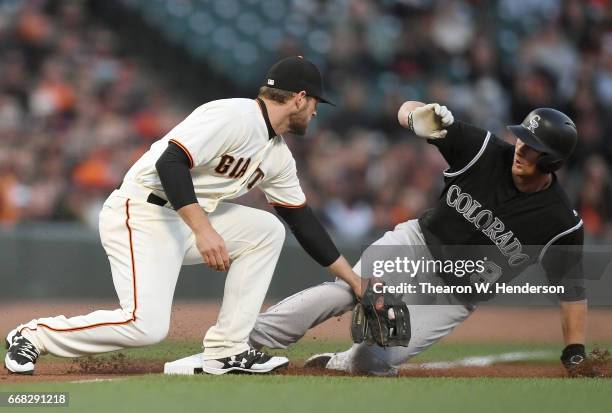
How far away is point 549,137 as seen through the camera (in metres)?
5.39

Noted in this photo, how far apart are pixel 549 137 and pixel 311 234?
132 cm

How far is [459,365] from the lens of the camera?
6238 mm

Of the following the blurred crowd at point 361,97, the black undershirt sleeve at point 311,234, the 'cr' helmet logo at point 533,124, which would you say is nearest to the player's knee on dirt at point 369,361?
the black undershirt sleeve at point 311,234

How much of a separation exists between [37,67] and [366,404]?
7555mm

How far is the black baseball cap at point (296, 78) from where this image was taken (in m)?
5.15

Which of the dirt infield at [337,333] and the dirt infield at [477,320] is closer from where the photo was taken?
the dirt infield at [337,333]

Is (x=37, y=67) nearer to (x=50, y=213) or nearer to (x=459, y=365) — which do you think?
(x=50, y=213)

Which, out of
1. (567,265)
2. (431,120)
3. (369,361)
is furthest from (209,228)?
(567,265)

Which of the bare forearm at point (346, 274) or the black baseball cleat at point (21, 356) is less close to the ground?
the bare forearm at point (346, 274)

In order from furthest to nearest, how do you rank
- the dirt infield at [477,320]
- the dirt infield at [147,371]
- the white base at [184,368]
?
1. the dirt infield at [477,320]
2. the white base at [184,368]
3. the dirt infield at [147,371]

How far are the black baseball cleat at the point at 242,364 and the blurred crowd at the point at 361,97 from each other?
15.3 ft

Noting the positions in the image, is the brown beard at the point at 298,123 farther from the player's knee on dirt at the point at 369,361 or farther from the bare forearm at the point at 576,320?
the bare forearm at the point at 576,320

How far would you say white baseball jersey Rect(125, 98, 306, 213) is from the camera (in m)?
4.93

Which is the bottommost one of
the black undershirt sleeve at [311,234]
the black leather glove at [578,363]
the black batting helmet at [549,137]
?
the black leather glove at [578,363]
